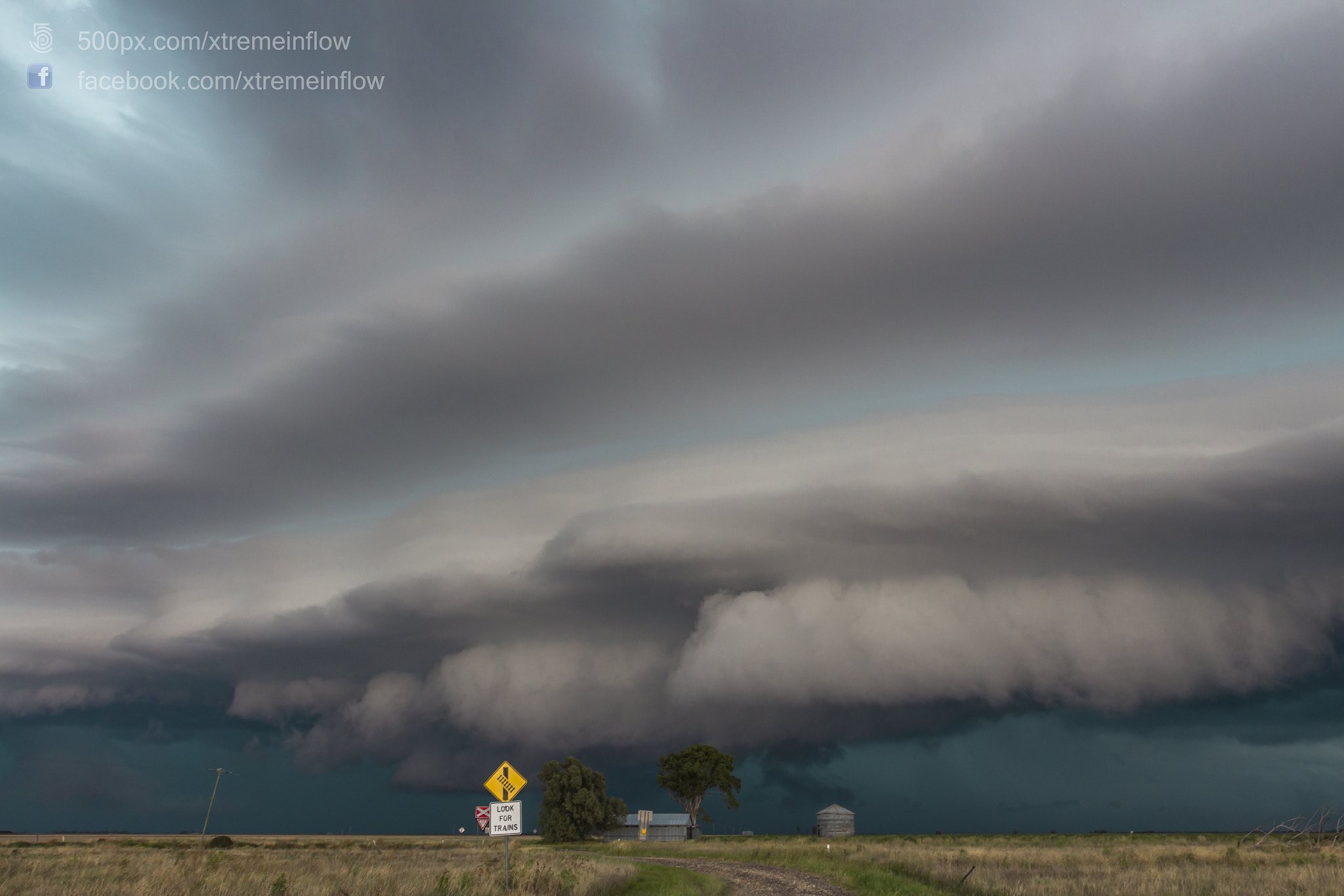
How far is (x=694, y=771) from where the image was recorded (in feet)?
365

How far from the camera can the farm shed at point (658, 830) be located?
366 ft

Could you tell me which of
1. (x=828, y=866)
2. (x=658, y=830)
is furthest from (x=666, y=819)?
(x=828, y=866)

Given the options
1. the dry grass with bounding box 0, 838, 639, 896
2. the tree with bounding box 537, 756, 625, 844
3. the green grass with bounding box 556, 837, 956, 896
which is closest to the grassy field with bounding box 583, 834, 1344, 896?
the green grass with bounding box 556, 837, 956, 896

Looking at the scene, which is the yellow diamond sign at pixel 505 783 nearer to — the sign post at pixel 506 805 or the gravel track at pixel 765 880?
the sign post at pixel 506 805

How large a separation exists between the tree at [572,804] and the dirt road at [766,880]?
2150 inches

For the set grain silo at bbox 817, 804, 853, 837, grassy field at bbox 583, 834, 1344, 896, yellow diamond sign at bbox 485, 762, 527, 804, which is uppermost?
grain silo at bbox 817, 804, 853, 837

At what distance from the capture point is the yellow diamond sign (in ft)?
82.2

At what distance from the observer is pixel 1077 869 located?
1545 inches

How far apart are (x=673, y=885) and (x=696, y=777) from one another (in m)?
85.5

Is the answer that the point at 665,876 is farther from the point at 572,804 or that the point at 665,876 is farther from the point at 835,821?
the point at 835,821

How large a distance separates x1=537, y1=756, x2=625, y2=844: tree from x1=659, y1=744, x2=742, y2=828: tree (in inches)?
440

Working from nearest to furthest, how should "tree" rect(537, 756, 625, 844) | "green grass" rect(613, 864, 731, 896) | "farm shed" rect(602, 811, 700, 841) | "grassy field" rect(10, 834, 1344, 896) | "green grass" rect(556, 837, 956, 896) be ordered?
"grassy field" rect(10, 834, 1344, 896), "green grass" rect(613, 864, 731, 896), "green grass" rect(556, 837, 956, 896), "tree" rect(537, 756, 625, 844), "farm shed" rect(602, 811, 700, 841)

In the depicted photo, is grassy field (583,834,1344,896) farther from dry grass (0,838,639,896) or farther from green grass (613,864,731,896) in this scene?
dry grass (0,838,639,896)

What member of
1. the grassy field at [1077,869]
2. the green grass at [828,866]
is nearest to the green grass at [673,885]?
the green grass at [828,866]
